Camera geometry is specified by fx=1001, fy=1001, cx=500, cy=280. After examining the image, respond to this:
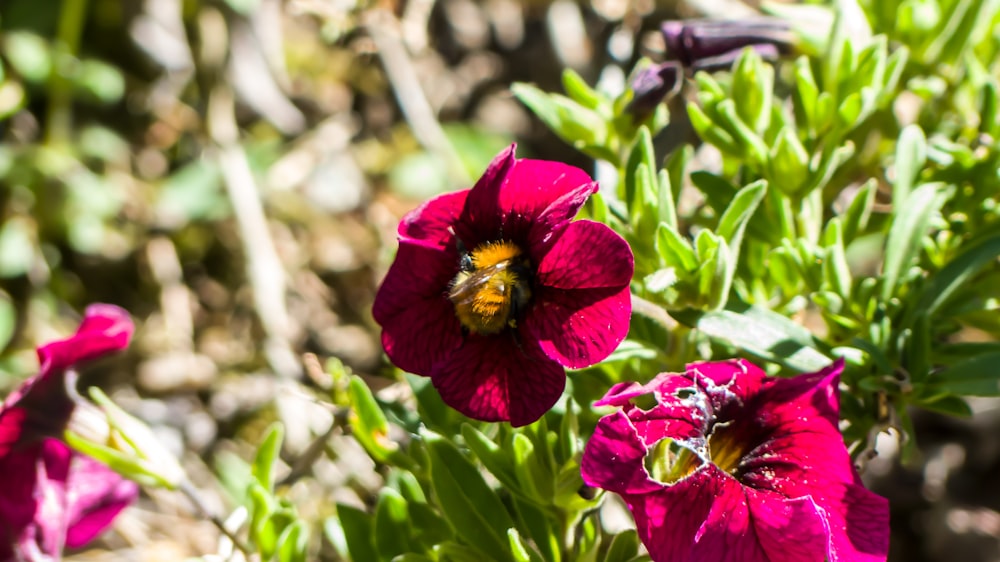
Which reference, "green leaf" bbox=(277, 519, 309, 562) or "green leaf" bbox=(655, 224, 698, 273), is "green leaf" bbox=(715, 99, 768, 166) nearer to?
"green leaf" bbox=(655, 224, 698, 273)

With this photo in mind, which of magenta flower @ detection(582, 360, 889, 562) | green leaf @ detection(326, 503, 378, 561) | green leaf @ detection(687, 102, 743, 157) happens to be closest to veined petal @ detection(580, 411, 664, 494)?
magenta flower @ detection(582, 360, 889, 562)

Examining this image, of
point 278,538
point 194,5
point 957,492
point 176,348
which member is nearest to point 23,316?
point 176,348

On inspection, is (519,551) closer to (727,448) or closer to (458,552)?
(458,552)

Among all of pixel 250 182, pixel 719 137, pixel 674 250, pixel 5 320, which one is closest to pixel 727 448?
pixel 674 250

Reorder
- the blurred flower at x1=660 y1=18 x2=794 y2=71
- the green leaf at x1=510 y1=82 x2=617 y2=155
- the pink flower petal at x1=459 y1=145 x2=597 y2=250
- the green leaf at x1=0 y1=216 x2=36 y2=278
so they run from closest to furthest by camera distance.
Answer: the pink flower petal at x1=459 y1=145 x2=597 y2=250 → the green leaf at x1=510 y1=82 x2=617 y2=155 → the blurred flower at x1=660 y1=18 x2=794 y2=71 → the green leaf at x1=0 y1=216 x2=36 y2=278

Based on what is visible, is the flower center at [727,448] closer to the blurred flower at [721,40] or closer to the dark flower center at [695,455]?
the dark flower center at [695,455]
